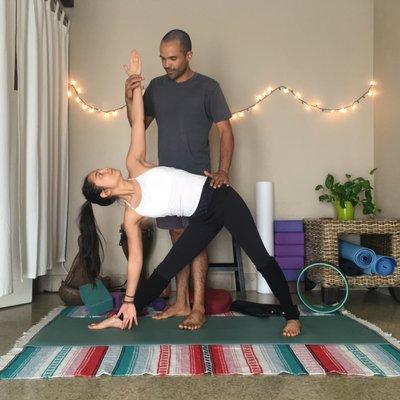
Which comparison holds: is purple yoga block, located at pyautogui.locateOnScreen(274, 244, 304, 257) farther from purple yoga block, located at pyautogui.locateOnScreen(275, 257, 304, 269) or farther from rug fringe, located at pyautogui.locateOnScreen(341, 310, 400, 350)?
rug fringe, located at pyautogui.locateOnScreen(341, 310, 400, 350)

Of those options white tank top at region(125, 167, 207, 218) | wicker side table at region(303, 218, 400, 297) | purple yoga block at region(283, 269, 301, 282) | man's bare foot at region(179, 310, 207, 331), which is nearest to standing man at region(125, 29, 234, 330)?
man's bare foot at region(179, 310, 207, 331)

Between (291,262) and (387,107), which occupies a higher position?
(387,107)

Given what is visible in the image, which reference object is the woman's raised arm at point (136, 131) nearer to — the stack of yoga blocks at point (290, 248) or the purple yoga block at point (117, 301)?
the purple yoga block at point (117, 301)

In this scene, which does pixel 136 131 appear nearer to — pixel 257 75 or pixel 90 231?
pixel 90 231

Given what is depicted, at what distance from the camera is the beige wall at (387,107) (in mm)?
3023

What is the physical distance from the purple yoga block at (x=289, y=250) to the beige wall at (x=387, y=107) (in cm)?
66

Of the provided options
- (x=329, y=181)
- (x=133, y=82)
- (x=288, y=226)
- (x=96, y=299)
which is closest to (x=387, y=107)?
(x=329, y=181)

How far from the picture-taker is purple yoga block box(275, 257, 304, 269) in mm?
3109

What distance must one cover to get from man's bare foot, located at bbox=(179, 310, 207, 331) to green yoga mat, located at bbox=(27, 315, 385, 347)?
0.10 feet

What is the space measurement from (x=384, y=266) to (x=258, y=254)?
3.41 ft

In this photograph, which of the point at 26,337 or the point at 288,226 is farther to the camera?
the point at 288,226

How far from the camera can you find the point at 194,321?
2.17 metres

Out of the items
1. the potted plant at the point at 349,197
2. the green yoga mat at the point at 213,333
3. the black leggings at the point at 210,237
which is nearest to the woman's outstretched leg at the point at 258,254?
the black leggings at the point at 210,237

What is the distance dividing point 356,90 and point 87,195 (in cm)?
231
